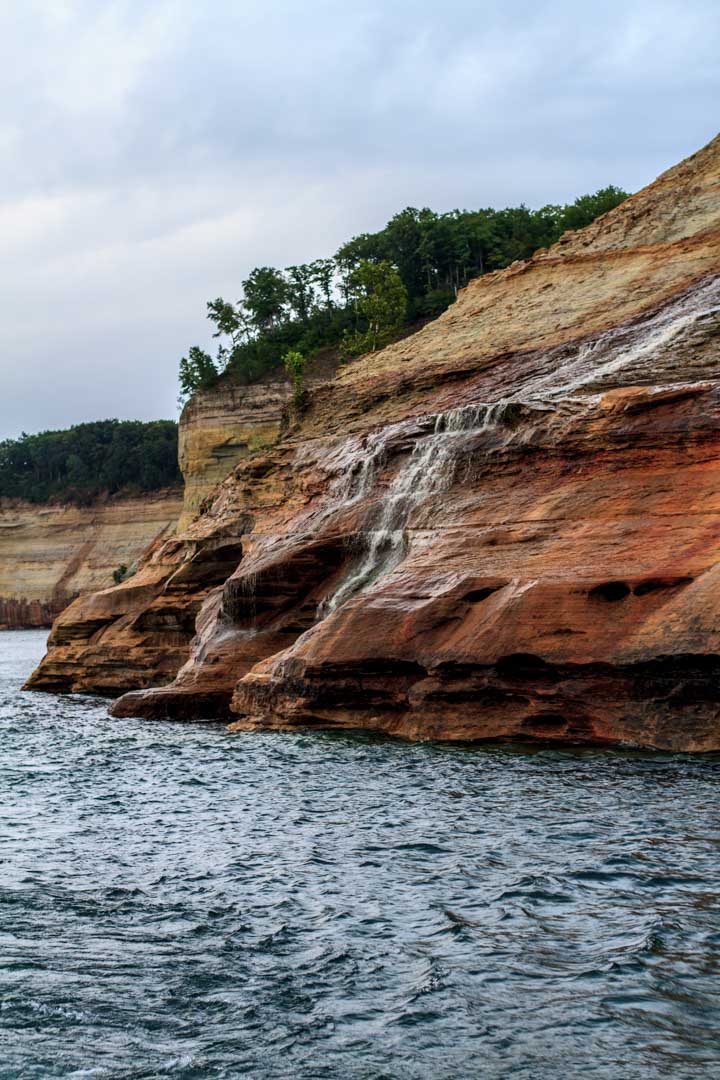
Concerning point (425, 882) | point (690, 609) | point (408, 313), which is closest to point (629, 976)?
point (425, 882)

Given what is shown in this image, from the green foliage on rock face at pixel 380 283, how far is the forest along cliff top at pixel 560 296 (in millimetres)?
31656

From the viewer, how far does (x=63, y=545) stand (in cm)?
10312

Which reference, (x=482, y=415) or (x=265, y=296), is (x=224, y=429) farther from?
(x=482, y=415)

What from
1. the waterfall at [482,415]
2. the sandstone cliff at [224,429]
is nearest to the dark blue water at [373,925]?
the waterfall at [482,415]

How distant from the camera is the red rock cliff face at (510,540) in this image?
62.3 ft

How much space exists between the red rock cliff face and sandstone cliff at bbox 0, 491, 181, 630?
210ft

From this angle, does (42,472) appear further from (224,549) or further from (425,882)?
(425,882)

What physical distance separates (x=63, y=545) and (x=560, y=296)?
3009 inches

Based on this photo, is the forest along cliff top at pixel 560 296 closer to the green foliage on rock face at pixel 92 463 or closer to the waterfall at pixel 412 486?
the waterfall at pixel 412 486

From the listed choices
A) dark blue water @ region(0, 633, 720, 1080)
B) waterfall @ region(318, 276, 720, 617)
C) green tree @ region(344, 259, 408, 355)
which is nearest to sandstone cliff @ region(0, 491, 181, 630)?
green tree @ region(344, 259, 408, 355)

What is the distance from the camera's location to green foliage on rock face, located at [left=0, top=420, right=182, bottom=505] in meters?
106

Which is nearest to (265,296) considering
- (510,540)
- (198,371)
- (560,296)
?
(198,371)

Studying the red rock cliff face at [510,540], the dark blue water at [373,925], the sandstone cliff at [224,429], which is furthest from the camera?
the sandstone cliff at [224,429]

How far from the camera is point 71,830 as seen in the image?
579 inches
